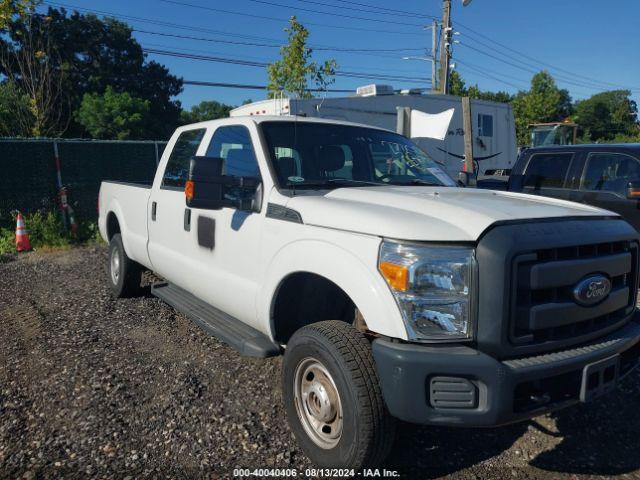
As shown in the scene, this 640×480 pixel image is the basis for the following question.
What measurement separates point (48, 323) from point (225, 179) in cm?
312

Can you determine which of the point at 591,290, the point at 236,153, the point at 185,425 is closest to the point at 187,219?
the point at 236,153

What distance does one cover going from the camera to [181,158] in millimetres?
4703

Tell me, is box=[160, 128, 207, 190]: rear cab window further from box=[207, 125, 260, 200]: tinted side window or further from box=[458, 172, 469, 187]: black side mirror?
box=[458, 172, 469, 187]: black side mirror

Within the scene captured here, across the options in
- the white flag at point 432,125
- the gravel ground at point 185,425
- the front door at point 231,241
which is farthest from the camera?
the white flag at point 432,125

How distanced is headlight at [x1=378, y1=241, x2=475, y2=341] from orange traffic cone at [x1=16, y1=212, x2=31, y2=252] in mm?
8826

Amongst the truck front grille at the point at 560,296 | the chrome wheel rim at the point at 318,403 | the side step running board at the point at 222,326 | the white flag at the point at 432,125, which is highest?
the white flag at the point at 432,125

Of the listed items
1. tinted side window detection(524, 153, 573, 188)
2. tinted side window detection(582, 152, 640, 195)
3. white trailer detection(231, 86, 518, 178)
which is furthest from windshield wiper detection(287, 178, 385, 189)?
white trailer detection(231, 86, 518, 178)

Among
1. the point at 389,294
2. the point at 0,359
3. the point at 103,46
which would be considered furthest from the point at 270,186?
the point at 103,46

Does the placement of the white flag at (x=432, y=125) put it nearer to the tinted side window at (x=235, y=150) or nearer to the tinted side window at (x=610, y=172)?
the tinted side window at (x=610, y=172)

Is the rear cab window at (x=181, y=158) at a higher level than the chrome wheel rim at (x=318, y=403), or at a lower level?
higher

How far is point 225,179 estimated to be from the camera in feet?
10.6

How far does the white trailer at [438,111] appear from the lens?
→ 37.6ft

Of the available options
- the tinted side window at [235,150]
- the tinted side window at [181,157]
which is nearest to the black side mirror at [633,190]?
the tinted side window at [235,150]

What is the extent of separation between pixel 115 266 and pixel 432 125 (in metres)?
6.56
